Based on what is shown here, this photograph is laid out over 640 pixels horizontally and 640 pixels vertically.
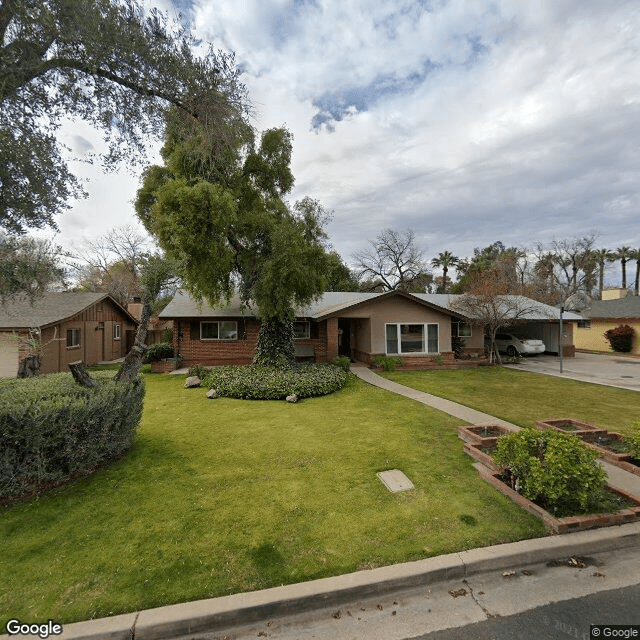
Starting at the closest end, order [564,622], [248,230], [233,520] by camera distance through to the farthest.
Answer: [564,622]
[233,520]
[248,230]

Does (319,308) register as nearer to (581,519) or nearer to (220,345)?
(220,345)

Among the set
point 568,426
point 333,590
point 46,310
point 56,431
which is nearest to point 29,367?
point 56,431

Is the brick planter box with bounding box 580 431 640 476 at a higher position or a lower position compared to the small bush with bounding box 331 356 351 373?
lower

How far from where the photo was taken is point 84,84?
607cm

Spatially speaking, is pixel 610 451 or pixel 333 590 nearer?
pixel 333 590

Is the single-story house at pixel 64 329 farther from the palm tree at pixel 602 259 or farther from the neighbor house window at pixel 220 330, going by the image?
the palm tree at pixel 602 259

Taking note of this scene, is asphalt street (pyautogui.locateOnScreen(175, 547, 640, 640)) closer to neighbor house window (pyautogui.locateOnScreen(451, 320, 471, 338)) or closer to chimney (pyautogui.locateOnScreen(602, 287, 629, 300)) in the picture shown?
neighbor house window (pyautogui.locateOnScreen(451, 320, 471, 338))

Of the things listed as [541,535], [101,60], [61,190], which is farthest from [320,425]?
[101,60]

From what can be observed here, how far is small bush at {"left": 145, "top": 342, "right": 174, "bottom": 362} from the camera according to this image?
17938 millimetres

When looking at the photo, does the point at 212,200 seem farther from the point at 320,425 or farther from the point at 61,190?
the point at 320,425

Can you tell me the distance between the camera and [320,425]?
347 inches

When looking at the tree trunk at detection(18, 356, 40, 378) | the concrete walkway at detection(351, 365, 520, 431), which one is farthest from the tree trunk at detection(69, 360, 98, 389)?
the concrete walkway at detection(351, 365, 520, 431)

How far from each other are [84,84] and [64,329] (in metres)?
15.2

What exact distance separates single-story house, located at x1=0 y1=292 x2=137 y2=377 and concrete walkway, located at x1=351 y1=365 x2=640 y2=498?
527 inches
